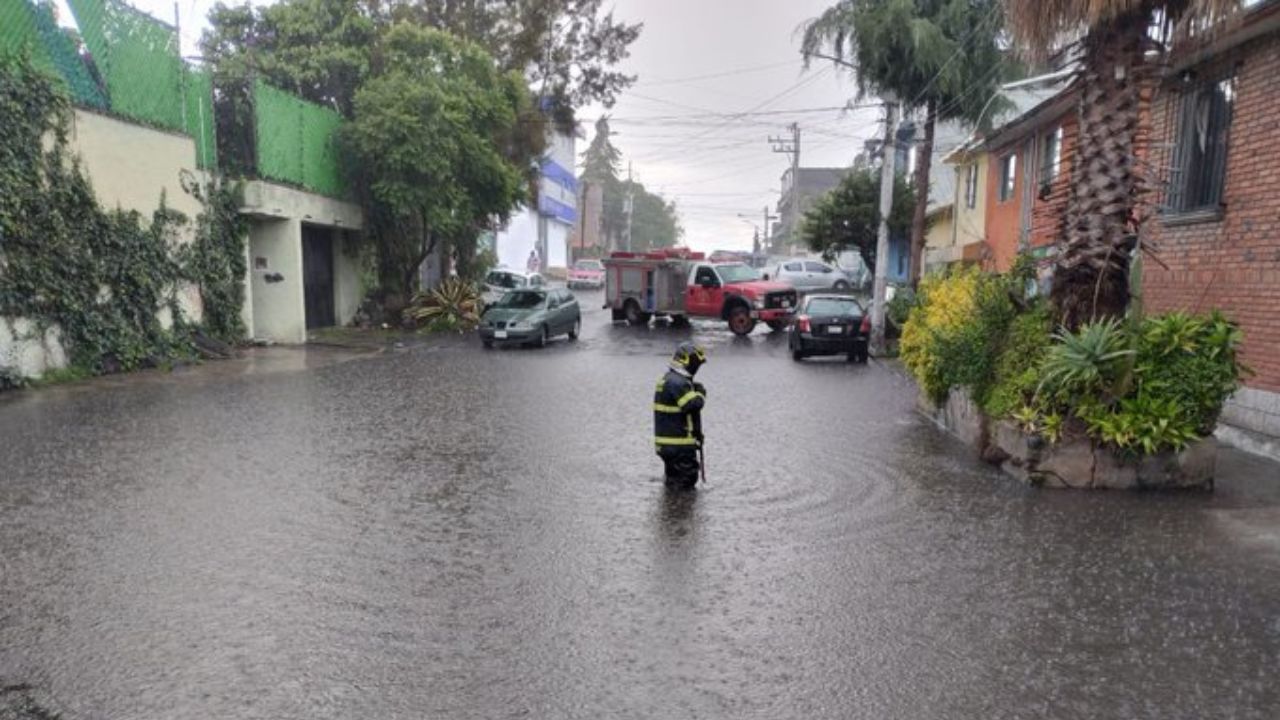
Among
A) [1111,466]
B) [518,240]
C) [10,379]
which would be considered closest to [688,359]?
[1111,466]

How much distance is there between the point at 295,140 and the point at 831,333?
13.9m

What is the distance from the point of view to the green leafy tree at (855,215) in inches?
1171

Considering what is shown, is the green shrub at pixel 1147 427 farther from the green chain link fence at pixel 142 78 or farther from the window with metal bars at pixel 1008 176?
the green chain link fence at pixel 142 78

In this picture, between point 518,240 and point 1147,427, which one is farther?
point 518,240

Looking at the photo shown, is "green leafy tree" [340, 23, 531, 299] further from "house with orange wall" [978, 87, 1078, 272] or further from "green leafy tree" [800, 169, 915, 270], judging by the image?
"house with orange wall" [978, 87, 1078, 272]

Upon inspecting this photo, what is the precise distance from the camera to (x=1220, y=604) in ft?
17.3

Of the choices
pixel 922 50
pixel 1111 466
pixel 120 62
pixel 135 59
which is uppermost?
pixel 922 50

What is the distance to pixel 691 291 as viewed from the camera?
28.1m

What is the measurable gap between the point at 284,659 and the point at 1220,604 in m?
5.21

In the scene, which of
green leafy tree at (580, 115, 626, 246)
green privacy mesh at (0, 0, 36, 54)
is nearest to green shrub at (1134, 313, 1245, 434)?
green privacy mesh at (0, 0, 36, 54)

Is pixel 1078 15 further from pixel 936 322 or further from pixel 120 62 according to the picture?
pixel 120 62

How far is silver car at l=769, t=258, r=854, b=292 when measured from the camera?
40781mm

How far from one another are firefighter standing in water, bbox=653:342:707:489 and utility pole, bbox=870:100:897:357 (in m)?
14.7

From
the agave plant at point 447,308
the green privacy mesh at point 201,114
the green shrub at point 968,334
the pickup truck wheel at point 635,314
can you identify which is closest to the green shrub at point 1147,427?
the green shrub at point 968,334
